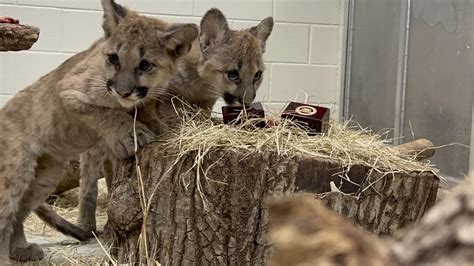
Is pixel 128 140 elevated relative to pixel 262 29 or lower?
lower

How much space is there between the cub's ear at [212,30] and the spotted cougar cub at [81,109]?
0.45 metres

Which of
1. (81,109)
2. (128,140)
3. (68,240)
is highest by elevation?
(81,109)

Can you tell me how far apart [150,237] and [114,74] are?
832mm

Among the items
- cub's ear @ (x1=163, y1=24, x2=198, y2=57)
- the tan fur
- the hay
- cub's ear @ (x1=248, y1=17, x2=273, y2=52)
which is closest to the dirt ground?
the hay

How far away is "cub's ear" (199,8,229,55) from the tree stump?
1150mm

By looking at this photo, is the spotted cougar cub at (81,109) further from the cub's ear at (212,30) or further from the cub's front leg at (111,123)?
the cub's ear at (212,30)

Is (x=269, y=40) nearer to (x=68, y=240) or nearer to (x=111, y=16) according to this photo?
(x=68, y=240)

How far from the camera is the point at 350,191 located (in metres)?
2.88

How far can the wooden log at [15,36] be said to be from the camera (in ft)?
10.3

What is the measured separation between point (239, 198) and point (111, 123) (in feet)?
2.71

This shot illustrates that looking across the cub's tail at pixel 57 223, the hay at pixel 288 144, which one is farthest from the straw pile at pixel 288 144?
the cub's tail at pixel 57 223

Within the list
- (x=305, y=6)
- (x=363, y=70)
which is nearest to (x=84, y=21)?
(x=305, y=6)

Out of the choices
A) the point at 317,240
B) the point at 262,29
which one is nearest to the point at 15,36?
the point at 262,29

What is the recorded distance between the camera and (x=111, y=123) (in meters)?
Answer: 3.36
